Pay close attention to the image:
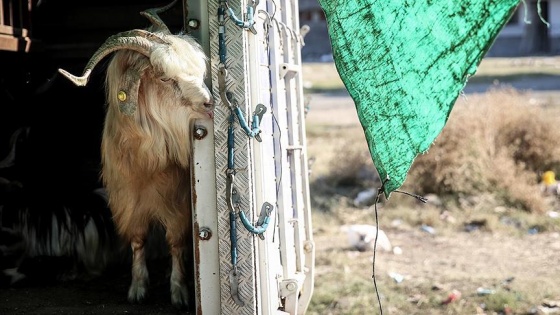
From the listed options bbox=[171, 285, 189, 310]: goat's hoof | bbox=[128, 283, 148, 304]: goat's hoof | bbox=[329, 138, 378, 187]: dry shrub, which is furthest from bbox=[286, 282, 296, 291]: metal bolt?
bbox=[329, 138, 378, 187]: dry shrub

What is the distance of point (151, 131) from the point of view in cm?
443

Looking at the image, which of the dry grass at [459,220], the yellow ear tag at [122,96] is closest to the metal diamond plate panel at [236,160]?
the yellow ear tag at [122,96]

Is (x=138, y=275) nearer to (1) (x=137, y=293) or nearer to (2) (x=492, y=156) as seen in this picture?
(1) (x=137, y=293)

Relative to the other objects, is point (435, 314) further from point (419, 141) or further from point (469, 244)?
point (419, 141)

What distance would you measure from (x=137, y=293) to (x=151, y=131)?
3.48 feet

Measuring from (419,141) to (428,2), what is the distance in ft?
1.99

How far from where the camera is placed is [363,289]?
736cm

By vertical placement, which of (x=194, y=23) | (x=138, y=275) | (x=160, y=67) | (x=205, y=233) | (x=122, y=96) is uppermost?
(x=194, y=23)

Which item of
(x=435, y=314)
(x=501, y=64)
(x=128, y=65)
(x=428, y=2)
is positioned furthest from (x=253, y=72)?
(x=501, y=64)

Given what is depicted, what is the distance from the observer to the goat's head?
4.09m

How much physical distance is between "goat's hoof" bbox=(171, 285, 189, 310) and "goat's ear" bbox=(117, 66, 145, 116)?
113 centimetres

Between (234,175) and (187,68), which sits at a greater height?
(187,68)

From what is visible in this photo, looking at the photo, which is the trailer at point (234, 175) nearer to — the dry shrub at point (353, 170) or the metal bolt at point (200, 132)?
the metal bolt at point (200, 132)

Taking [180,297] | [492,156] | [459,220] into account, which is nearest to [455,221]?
[459,220]
